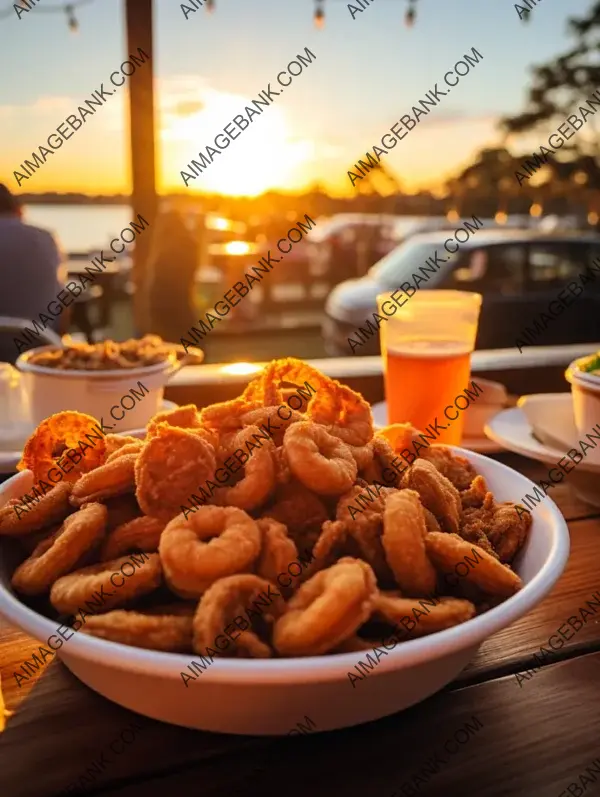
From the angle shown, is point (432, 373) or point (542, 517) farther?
point (432, 373)

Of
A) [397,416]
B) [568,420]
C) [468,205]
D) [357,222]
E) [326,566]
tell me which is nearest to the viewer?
[326,566]

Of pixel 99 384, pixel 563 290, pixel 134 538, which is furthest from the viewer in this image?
pixel 563 290

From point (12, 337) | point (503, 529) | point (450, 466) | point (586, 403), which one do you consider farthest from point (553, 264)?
point (503, 529)

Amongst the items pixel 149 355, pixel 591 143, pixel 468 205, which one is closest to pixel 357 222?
pixel 468 205

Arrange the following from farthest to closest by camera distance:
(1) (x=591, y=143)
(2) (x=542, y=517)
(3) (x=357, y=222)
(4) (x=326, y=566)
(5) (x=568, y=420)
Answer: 1. (1) (x=591, y=143)
2. (3) (x=357, y=222)
3. (5) (x=568, y=420)
4. (2) (x=542, y=517)
5. (4) (x=326, y=566)

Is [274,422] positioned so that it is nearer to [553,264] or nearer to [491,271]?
[491,271]

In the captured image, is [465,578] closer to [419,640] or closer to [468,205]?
[419,640]
